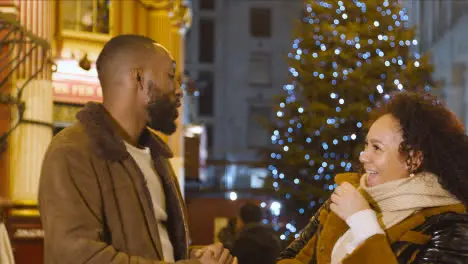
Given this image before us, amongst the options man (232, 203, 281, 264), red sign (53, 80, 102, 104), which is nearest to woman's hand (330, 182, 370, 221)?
man (232, 203, 281, 264)

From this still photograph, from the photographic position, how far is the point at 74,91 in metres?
11.5

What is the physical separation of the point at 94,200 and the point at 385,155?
135cm

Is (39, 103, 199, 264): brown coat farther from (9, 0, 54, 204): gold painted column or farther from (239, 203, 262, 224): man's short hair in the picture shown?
(9, 0, 54, 204): gold painted column

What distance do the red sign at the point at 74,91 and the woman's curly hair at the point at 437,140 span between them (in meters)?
8.66

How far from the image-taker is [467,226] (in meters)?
2.91

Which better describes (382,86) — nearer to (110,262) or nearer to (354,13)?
(354,13)

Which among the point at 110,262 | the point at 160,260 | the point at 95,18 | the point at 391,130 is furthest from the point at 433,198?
the point at 95,18

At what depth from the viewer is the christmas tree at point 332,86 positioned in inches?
580

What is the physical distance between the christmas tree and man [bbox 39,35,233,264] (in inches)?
465

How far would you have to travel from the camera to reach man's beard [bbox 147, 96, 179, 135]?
2.80 metres

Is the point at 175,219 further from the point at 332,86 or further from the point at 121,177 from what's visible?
the point at 332,86

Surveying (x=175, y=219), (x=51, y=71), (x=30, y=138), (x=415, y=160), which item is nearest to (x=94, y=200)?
(x=175, y=219)

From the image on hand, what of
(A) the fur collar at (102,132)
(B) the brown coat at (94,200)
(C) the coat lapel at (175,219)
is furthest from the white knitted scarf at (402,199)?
(A) the fur collar at (102,132)

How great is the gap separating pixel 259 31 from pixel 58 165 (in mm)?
38857
